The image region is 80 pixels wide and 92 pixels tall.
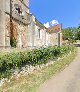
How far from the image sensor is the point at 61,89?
12.5m

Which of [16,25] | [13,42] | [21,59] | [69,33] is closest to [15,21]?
[16,25]

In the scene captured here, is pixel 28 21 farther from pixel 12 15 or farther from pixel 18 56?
pixel 18 56

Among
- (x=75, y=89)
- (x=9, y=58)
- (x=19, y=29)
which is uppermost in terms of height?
(x=19, y=29)

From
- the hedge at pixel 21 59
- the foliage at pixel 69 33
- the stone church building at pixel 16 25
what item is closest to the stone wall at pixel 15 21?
the stone church building at pixel 16 25

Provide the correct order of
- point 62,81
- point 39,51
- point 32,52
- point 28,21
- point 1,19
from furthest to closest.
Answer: point 28,21 < point 1,19 < point 39,51 < point 32,52 < point 62,81

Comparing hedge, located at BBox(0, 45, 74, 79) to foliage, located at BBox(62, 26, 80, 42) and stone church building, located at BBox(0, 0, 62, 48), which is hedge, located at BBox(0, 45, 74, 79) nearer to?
stone church building, located at BBox(0, 0, 62, 48)

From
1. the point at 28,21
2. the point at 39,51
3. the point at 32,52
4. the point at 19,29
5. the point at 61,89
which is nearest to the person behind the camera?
→ the point at 61,89

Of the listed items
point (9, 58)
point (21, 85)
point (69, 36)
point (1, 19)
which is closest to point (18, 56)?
point (9, 58)

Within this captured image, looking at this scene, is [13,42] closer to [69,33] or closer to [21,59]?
[21,59]

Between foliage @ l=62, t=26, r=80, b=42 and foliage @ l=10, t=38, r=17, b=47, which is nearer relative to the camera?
foliage @ l=10, t=38, r=17, b=47

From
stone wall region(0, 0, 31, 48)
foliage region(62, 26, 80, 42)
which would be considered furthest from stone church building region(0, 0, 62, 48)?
foliage region(62, 26, 80, 42)

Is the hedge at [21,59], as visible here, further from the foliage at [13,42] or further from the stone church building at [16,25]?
the foliage at [13,42]

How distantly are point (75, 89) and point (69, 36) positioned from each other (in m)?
74.9

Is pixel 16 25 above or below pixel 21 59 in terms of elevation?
above
